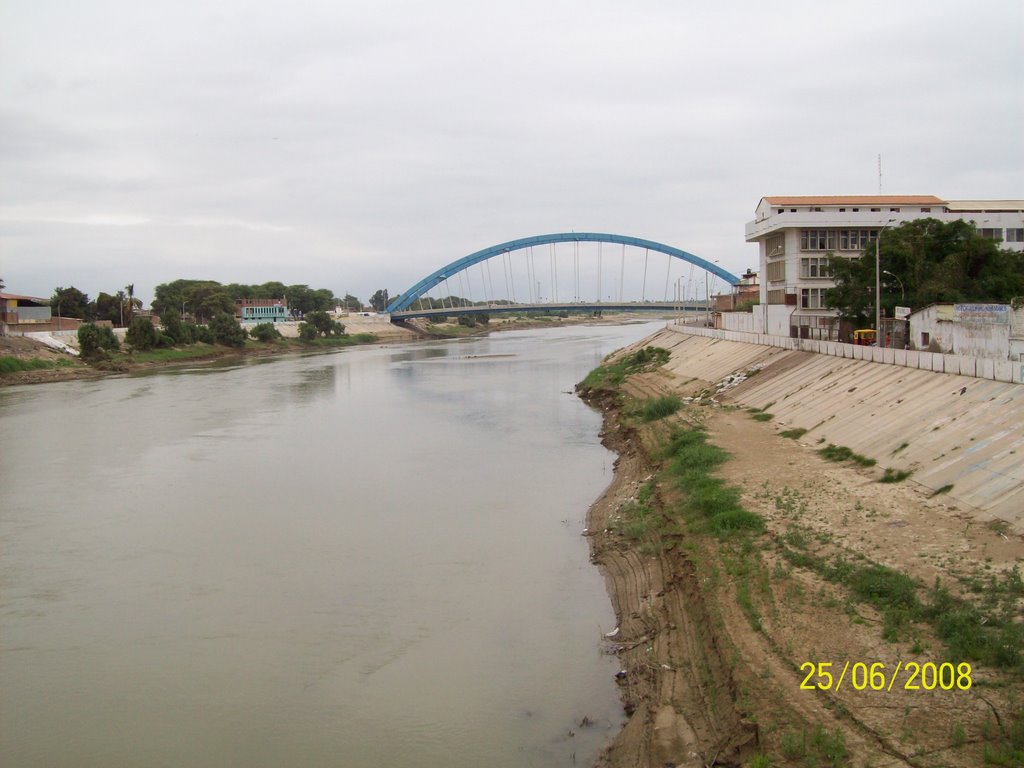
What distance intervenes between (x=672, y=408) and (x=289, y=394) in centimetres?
2287

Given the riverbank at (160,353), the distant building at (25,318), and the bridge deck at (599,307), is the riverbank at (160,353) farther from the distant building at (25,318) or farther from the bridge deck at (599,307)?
the bridge deck at (599,307)

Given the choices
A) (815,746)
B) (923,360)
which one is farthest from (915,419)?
(815,746)

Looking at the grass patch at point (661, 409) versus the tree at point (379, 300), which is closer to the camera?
the grass patch at point (661, 409)

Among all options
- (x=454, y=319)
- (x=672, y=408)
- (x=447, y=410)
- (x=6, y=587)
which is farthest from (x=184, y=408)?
(x=454, y=319)

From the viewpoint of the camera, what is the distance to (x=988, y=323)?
18.2 meters

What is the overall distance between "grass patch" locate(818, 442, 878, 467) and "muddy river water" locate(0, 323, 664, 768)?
16.2ft

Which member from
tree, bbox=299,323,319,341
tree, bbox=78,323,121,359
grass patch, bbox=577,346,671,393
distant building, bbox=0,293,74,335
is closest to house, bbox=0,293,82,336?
distant building, bbox=0,293,74,335

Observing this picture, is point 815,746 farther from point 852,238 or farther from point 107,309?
point 107,309

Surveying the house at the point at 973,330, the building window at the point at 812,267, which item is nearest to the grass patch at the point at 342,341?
the building window at the point at 812,267

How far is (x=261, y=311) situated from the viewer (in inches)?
4380

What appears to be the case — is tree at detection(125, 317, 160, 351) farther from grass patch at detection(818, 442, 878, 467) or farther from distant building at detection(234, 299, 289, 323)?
grass patch at detection(818, 442, 878, 467)

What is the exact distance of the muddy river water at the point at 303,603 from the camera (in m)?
8.59

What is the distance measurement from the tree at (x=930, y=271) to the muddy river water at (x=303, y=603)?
11.5m

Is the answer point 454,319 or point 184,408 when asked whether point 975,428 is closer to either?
point 184,408
